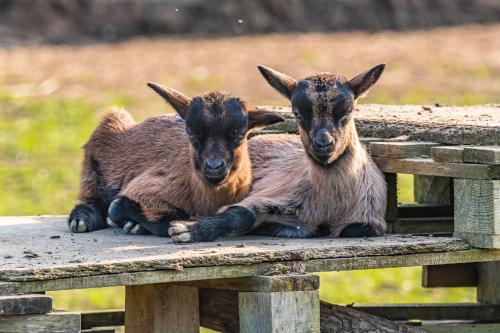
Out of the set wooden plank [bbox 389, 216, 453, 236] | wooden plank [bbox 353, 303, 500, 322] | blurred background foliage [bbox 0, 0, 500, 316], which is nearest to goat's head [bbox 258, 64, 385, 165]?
wooden plank [bbox 389, 216, 453, 236]

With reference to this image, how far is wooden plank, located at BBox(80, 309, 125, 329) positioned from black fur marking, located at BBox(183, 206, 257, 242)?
1719 mm

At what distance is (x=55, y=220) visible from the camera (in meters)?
9.88

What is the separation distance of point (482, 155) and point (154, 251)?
198cm

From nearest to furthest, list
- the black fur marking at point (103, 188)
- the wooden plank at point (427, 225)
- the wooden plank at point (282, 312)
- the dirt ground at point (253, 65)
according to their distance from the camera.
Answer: the wooden plank at point (282, 312), the black fur marking at point (103, 188), the wooden plank at point (427, 225), the dirt ground at point (253, 65)

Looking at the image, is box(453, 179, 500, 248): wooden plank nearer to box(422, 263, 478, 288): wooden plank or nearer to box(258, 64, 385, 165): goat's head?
box(258, 64, 385, 165): goat's head

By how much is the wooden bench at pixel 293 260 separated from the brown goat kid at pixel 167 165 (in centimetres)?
24

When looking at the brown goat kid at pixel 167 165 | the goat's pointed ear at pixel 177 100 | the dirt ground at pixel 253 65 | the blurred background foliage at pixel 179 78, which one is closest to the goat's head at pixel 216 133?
the brown goat kid at pixel 167 165

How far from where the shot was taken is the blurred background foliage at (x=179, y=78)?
1703 cm

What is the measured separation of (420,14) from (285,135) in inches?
662

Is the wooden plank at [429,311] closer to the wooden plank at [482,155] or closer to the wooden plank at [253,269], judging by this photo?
the wooden plank at [253,269]

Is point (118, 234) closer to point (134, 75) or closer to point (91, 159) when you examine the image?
point (91, 159)

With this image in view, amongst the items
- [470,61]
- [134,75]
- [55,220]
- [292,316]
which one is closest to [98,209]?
[55,220]

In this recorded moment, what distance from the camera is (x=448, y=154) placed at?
8570 mm

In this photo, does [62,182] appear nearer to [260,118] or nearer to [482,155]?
[260,118]
